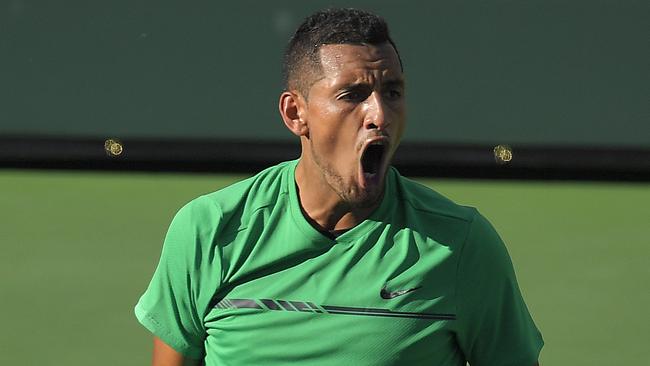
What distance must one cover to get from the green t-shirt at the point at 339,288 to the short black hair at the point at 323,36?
0.24 meters

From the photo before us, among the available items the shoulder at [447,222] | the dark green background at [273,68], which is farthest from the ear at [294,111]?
the dark green background at [273,68]

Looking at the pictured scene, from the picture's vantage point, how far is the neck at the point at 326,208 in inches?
101

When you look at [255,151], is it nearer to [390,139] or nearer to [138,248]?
[138,248]

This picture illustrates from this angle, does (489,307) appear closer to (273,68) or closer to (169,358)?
(169,358)

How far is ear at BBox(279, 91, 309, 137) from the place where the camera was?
2617mm

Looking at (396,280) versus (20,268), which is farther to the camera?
(20,268)

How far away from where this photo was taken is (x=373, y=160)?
8.29ft

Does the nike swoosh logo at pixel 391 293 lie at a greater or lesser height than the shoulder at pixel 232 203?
lesser

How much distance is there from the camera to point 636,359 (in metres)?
4.57

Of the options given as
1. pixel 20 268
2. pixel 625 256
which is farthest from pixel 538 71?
pixel 20 268

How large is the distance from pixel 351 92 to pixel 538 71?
13.6 ft

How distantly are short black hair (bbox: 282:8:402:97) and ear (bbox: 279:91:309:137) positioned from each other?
0.02m

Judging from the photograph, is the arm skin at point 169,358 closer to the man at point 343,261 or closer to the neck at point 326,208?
the man at point 343,261

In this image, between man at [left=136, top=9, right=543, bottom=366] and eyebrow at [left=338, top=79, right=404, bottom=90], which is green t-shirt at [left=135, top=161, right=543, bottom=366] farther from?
eyebrow at [left=338, top=79, right=404, bottom=90]
